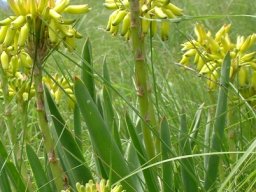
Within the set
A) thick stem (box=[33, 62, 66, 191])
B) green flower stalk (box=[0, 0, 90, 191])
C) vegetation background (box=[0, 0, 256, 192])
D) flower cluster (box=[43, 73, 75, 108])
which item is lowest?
vegetation background (box=[0, 0, 256, 192])

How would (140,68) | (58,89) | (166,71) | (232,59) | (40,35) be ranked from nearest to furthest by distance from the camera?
(40,35), (140,68), (232,59), (58,89), (166,71)

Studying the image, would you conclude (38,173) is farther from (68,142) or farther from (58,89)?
(58,89)

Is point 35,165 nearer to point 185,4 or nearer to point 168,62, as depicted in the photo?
point 168,62

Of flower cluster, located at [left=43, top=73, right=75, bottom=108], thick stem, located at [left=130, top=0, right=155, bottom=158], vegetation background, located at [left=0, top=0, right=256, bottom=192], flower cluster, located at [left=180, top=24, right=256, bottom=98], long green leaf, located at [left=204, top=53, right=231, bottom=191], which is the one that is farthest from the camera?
vegetation background, located at [left=0, top=0, right=256, bottom=192]

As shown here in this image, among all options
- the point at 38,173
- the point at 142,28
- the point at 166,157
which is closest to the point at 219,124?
the point at 166,157

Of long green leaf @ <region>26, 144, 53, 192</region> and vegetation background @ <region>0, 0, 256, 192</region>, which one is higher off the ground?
long green leaf @ <region>26, 144, 53, 192</region>

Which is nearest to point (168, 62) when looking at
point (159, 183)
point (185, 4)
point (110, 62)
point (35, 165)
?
point (110, 62)

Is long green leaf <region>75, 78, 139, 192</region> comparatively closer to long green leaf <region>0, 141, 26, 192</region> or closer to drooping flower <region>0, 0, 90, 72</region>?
drooping flower <region>0, 0, 90, 72</region>

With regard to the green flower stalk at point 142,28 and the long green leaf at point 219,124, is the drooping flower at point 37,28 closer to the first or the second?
the green flower stalk at point 142,28

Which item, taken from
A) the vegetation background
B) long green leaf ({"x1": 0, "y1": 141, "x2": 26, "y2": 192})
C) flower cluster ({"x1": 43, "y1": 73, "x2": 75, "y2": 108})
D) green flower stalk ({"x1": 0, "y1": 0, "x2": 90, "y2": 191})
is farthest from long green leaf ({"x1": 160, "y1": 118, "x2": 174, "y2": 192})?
flower cluster ({"x1": 43, "y1": 73, "x2": 75, "y2": 108})
